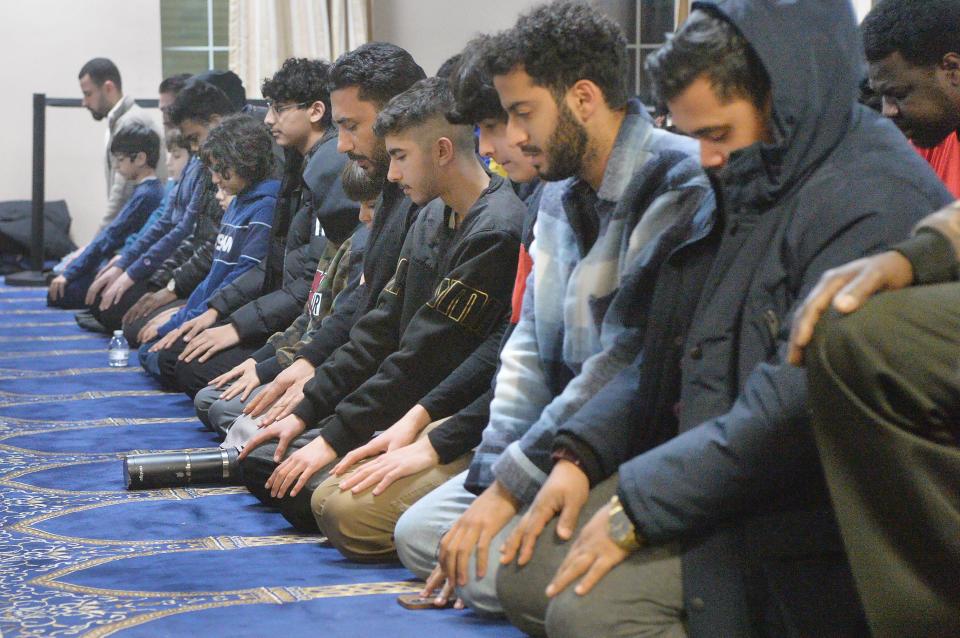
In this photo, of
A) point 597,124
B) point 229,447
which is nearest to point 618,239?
point 597,124

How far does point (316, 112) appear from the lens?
4605mm

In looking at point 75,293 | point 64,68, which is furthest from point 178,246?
point 64,68

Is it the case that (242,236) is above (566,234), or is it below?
below

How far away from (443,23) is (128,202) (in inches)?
117

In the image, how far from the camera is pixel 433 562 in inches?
102

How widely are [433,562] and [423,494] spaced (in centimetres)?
24

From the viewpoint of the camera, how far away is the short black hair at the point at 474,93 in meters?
2.69

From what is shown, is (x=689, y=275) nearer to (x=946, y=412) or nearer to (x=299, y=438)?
(x=946, y=412)

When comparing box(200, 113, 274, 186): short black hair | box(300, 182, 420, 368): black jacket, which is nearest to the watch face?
box(300, 182, 420, 368): black jacket

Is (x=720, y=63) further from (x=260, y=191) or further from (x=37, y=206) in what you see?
(x=37, y=206)

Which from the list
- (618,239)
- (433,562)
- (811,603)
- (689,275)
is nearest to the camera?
(811,603)

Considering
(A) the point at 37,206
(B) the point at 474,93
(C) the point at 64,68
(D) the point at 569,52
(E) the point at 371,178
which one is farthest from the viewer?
(C) the point at 64,68

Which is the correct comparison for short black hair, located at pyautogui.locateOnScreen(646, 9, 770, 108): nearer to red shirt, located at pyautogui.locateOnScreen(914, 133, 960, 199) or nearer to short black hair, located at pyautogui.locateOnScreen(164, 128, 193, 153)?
red shirt, located at pyautogui.locateOnScreen(914, 133, 960, 199)

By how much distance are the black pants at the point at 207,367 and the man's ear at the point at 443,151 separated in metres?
1.86
